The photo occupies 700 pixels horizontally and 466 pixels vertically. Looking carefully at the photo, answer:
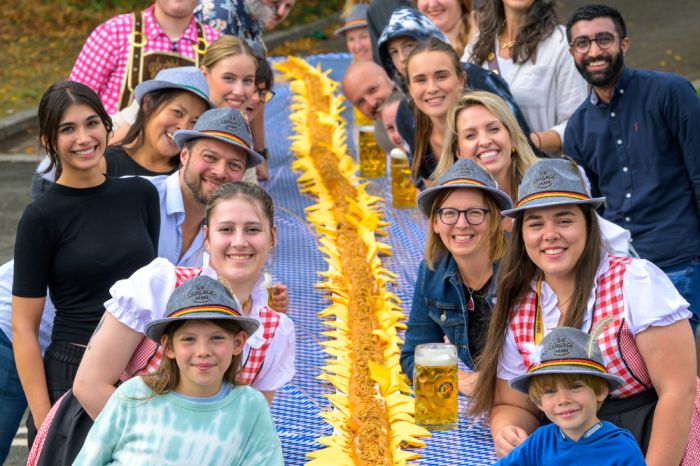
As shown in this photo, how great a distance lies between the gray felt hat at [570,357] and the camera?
356 cm

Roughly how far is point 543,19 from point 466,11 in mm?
1391

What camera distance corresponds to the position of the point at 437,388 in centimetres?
461

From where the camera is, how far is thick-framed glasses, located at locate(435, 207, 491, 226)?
15.3ft

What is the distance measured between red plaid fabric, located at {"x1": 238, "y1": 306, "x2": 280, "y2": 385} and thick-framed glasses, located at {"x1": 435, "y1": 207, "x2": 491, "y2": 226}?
88 cm

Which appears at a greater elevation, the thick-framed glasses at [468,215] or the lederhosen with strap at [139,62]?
the lederhosen with strap at [139,62]

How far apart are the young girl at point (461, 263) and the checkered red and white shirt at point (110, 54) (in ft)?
7.97

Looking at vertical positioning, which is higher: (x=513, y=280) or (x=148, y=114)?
(x=148, y=114)

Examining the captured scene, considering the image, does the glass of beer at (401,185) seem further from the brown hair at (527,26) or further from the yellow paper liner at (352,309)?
the brown hair at (527,26)

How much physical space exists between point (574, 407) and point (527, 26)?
3291 millimetres

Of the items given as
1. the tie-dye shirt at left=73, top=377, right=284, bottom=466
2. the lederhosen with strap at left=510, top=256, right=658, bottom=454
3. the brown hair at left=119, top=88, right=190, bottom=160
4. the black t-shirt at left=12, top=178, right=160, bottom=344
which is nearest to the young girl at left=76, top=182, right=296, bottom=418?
the tie-dye shirt at left=73, top=377, right=284, bottom=466

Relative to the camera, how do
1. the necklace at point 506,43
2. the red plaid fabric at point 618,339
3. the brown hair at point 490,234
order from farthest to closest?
1. the necklace at point 506,43
2. the brown hair at point 490,234
3. the red plaid fabric at point 618,339

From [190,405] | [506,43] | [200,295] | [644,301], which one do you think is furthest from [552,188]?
[506,43]

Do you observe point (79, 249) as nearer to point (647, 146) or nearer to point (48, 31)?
point (647, 146)

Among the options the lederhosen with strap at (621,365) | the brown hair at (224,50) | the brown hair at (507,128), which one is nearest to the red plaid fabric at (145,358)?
the lederhosen with strap at (621,365)
